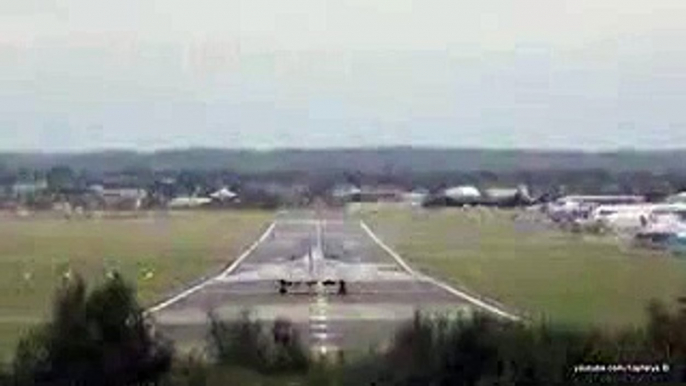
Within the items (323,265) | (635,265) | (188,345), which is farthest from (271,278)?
(635,265)

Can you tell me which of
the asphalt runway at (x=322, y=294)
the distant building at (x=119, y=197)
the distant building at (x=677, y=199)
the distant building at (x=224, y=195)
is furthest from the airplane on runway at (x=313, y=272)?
the distant building at (x=677, y=199)

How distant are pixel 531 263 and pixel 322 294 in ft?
3.49

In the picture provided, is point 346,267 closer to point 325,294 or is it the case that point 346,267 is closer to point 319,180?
point 325,294

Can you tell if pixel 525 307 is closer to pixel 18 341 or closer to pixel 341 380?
pixel 341 380

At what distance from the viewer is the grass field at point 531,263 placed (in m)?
6.63

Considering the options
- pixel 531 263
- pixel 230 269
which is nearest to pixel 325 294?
pixel 230 269

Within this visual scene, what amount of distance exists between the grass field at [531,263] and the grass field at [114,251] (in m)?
0.78

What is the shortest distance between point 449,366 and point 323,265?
968 millimetres

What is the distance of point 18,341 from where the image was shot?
6207 mm

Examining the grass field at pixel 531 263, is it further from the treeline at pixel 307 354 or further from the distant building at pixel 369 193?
the treeline at pixel 307 354

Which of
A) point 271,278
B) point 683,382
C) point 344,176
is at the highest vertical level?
point 344,176

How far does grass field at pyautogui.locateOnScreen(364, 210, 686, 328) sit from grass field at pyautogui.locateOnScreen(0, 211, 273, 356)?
2.56 ft

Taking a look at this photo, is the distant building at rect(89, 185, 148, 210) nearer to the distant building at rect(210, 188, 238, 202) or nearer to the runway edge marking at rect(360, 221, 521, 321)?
the distant building at rect(210, 188, 238, 202)

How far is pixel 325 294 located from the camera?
22.2ft
